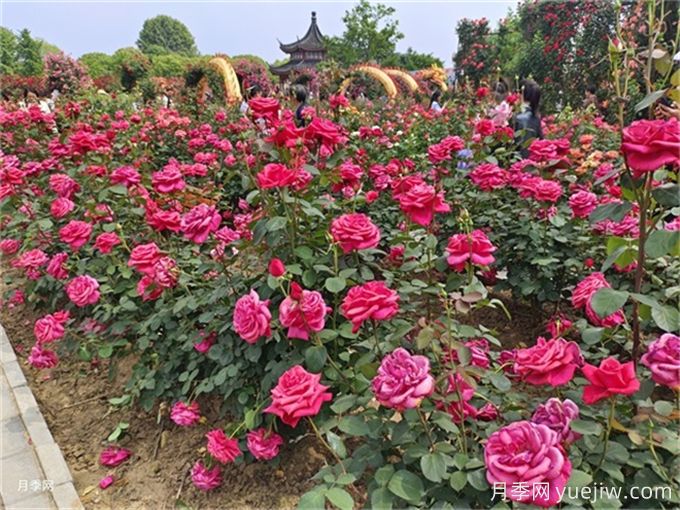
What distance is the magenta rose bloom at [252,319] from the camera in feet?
4.12

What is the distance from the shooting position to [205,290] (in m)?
1.96

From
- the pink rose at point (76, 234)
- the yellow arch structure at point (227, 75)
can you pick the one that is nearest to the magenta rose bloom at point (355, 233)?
the pink rose at point (76, 234)

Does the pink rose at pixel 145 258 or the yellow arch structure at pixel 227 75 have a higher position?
the yellow arch structure at pixel 227 75

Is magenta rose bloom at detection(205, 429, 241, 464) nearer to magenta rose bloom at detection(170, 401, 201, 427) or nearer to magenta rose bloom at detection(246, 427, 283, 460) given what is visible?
magenta rose bloom at detection(246, 427, 283, 460)

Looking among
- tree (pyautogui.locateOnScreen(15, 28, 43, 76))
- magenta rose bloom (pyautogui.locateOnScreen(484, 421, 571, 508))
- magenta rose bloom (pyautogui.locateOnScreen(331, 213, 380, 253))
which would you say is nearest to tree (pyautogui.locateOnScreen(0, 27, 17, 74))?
tree (pyautogui.locateOnScreen(15, 28, 43, 76))

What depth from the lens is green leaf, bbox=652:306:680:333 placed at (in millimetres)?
1075

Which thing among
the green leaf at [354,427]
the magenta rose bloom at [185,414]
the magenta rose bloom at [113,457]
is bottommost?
the magenta rose bloom at [113,457]

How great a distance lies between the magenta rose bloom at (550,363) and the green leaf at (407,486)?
1.06 ft

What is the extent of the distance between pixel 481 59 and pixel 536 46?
19.5 feet

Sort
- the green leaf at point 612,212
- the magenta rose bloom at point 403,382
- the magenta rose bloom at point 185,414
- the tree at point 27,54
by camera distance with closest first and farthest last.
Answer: the magenta rose bloom at point 403,382 < the green leaf at point 612,212 < the magenta rose bloom at point 185,414 < the tree at point 27,54

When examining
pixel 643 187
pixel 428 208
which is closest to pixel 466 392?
pixel 428 208

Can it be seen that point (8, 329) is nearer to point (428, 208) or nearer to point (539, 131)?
point (428, 208)

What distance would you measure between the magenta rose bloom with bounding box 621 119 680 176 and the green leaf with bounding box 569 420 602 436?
1.71 feet

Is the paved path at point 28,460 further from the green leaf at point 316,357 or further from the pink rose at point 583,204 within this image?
the pink rose at point 583,204
